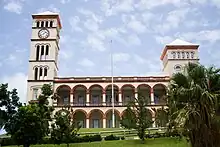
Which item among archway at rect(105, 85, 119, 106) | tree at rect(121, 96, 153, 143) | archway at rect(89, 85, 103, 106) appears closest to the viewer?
tree at rect(121, 96, 153, 143)

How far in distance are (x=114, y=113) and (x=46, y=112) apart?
88.6ft

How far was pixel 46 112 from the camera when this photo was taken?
3356cm

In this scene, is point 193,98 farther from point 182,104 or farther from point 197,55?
point 197,55

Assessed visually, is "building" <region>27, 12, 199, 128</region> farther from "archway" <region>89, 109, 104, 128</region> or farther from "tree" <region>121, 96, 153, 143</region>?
"tree" <region>121, 96, 153, 143</region>

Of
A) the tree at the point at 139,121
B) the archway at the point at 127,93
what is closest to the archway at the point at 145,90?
the archway at the point at 127,93

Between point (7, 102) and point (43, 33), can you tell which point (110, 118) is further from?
point (7, 102)

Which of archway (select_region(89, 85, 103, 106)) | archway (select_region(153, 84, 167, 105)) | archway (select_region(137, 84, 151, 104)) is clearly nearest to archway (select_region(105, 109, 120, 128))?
archway (select_region(89, 85, 103, 106))

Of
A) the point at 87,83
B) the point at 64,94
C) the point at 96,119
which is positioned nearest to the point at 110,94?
the point at 87,83

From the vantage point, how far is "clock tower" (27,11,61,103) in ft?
193

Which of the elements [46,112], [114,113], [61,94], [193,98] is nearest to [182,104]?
[193,98]

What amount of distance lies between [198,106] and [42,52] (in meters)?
43.3

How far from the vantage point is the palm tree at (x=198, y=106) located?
20.9 meters

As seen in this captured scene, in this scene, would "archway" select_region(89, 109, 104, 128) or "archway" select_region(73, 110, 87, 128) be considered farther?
"archway" select_region(89, 109, 104, 128)

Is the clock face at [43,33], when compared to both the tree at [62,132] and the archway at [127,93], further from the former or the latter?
the tree at [62,132]
